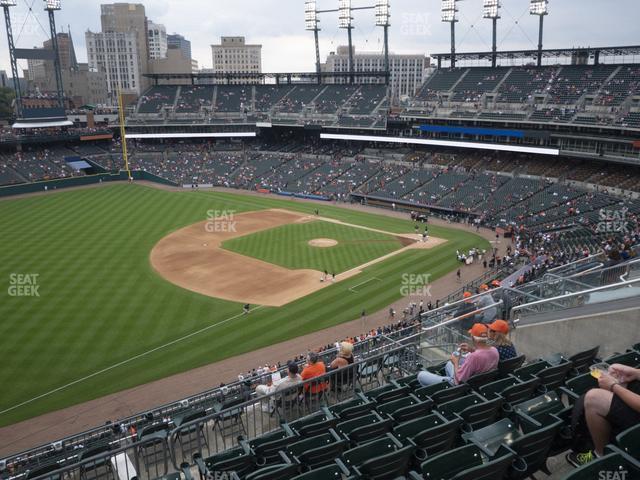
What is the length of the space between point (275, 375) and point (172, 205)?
144 ft

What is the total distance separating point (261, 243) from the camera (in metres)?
42.0

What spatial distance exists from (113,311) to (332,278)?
13.6 meters

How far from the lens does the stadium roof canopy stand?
5313cm

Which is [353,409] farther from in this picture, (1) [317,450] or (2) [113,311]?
(2) [113,311]

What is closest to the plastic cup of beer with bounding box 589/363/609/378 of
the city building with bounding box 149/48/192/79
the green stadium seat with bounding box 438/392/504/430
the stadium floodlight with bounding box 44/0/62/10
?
the green stadium seat with bounding box 438/392/504/430

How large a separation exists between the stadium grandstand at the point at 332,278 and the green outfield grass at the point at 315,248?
28 cm

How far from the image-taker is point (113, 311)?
27.8m

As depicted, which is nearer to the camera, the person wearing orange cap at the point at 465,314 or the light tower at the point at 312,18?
the person wearing orange cap at the point at 465,314

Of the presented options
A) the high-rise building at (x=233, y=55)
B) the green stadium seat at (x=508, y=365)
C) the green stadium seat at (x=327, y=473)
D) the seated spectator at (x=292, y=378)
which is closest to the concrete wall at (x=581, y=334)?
the green stadium seat at (x=508, y=365)

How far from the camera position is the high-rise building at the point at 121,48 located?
517ft

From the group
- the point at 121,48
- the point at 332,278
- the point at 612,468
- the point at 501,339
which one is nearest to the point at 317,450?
the point at 612,468

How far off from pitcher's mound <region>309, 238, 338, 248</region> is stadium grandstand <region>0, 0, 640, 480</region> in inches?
17.1

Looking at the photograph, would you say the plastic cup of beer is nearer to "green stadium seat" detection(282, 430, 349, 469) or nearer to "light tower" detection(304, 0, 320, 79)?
"green stadium seat" detection(282, 430, 349, 469)
